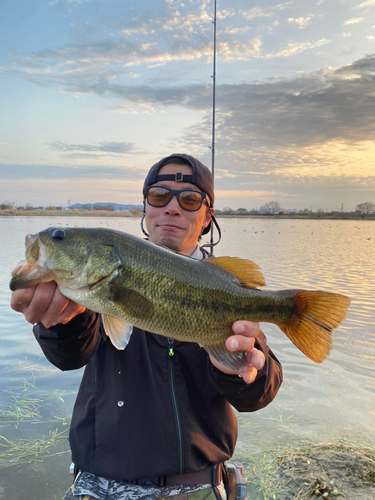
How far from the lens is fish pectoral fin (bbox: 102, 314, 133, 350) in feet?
7.37

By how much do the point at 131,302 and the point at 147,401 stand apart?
875 millimetres

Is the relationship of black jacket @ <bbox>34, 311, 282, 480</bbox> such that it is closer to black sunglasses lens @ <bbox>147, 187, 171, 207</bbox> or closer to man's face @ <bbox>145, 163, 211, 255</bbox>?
man's face @ <bbox>145, 163, 211, 255</bbox>

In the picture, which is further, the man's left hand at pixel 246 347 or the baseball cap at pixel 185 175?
the baseball cap at pixel 185 175

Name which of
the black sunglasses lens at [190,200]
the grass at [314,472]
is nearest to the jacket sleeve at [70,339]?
the black sunglasses lens at [190,200]

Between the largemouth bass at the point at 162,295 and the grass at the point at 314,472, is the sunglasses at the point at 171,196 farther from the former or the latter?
the grass at the point at 314,472

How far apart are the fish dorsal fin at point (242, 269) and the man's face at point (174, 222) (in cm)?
108

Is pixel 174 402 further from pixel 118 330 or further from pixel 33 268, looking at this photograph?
pixel 33 268

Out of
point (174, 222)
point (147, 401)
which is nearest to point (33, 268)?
point (147, 401)

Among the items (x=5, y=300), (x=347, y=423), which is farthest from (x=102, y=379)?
(x=5, y=300)

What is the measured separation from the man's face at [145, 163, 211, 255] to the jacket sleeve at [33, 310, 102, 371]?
1.28 meters

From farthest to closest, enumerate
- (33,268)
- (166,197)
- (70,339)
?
(166,197) → (70,339) → (33,268)

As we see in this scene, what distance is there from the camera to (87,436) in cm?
253

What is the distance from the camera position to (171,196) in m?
3.70

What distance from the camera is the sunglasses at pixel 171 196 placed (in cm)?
370
